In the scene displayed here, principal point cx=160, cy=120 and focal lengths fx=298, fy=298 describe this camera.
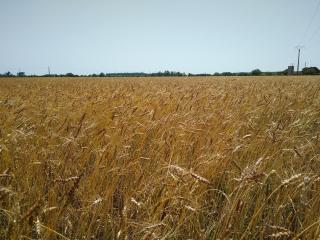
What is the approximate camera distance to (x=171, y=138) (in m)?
2.50

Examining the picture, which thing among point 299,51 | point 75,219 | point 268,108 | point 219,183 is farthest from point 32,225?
point 299,51

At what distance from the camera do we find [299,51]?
7862 centimetres

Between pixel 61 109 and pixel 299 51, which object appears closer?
pixel 61 109

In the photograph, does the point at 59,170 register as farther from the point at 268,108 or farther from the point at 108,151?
the point at 268,108

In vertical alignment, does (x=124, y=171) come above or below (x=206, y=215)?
above

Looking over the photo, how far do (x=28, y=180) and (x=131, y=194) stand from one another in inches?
24.4

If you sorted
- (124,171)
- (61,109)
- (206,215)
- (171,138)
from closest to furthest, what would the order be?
(206,215) < (124,171) < (171,138) < (61,109)

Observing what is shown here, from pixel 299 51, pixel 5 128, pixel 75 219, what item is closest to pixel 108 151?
pixel 75 219

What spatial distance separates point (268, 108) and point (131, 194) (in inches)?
121

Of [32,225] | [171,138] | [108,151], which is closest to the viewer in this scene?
[32,225]

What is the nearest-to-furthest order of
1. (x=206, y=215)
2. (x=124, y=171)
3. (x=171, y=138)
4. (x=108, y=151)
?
(x=206, y=215), (x=124, y=171), (x=108, y=151), (x=171, y=138)

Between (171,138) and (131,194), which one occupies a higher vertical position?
(171,138)

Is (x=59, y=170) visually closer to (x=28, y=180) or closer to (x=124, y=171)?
(x=28, y=180)

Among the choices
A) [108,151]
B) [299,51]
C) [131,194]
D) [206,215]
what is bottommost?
[206,215]
